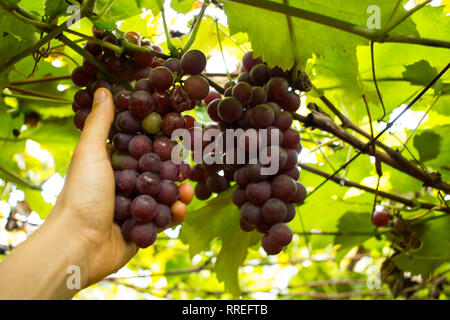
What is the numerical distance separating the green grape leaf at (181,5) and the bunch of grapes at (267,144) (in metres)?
0.32

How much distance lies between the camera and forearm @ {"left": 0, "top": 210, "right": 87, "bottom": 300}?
2.55 ft

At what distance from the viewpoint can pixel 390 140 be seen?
58.7 inches

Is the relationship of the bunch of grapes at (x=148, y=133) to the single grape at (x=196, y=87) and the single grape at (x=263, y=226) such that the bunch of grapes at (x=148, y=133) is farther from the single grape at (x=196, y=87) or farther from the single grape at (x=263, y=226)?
the single grape at (x=263, y=226)

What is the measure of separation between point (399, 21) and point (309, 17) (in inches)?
7.2

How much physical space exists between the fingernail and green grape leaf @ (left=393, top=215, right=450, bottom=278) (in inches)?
48.8

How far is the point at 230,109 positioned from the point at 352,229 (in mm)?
913

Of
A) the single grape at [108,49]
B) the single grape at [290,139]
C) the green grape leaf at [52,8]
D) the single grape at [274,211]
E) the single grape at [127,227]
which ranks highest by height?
the single grape at [108,49]

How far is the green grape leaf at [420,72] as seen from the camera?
42.6 inches

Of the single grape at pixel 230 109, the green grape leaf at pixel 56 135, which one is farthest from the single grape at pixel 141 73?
the green grape leaf at pixel 56 135

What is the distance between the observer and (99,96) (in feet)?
3.26
